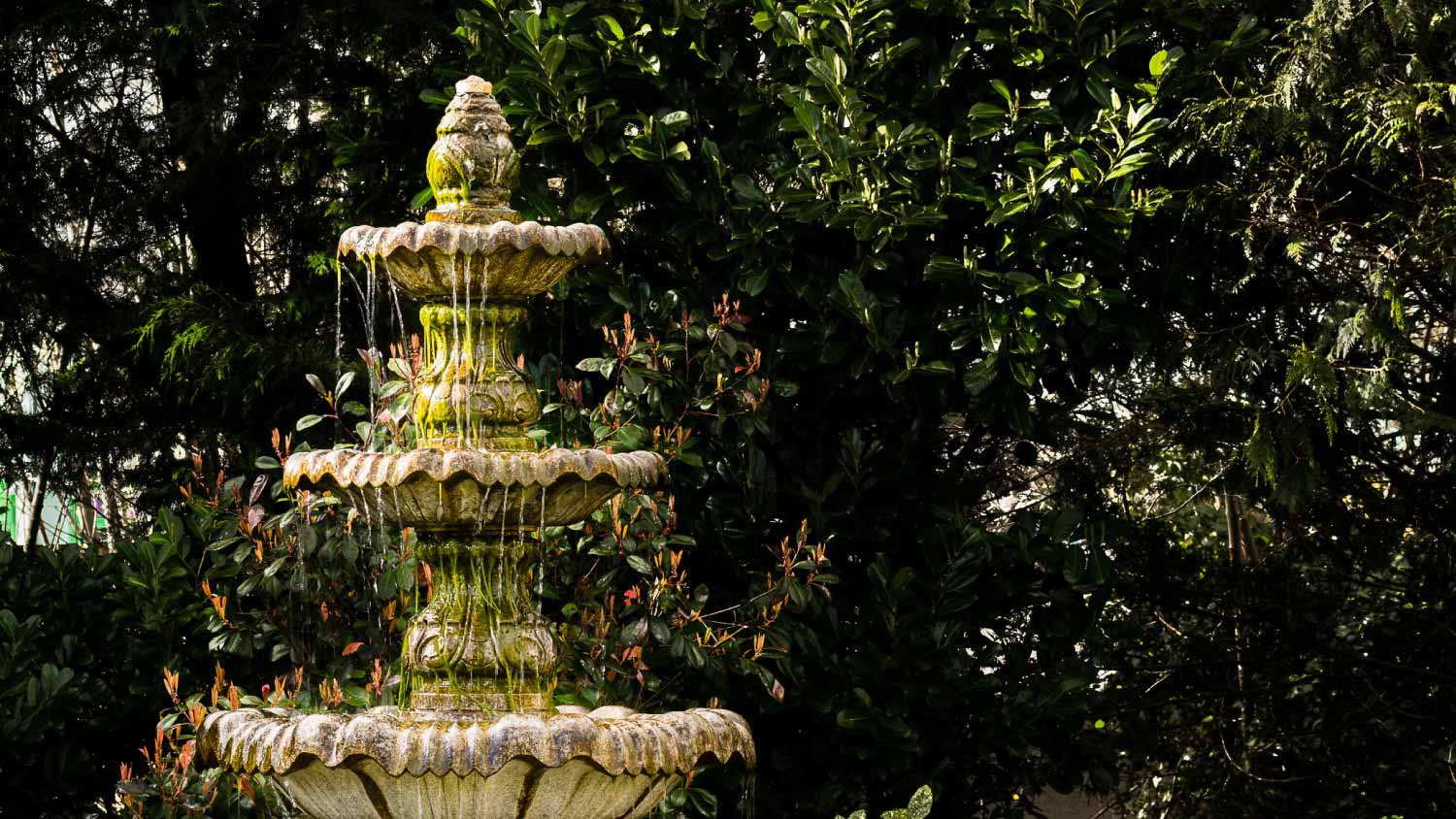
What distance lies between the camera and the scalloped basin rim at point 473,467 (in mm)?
3553

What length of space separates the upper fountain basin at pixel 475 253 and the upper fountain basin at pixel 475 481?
Answer: 479 millimetres

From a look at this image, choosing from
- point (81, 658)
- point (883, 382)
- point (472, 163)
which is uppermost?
point (472, 163)

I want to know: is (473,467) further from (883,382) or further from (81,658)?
(81,658)

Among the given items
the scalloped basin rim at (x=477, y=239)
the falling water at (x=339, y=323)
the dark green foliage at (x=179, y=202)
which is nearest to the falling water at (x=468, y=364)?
the scalloped basin rim at (x=477, y=239)

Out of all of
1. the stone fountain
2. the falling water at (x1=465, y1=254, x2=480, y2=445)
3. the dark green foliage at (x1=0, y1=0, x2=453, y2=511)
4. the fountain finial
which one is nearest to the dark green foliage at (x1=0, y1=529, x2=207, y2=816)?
the dark green foliage at (x1=0, y1=0, x2=453, y2=511)

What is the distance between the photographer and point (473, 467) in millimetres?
3549

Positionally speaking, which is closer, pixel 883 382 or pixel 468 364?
pixel 468 364

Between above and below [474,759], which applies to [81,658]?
below

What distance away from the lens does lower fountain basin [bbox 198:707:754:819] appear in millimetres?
3307

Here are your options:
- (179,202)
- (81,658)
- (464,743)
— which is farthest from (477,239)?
(179,202)

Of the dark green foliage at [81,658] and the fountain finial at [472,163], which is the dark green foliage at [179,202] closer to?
the dark green foliage at [81,658]

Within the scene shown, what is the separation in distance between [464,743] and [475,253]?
1.15 meters

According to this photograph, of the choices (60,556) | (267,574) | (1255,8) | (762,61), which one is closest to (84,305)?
(60,556)

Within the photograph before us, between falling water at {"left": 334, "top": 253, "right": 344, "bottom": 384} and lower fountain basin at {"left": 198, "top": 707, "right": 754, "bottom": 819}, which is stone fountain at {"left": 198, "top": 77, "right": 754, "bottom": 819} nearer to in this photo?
lower fountain basin at {"left": 198, "top": 707, "right": 754, "bottom": 819}
